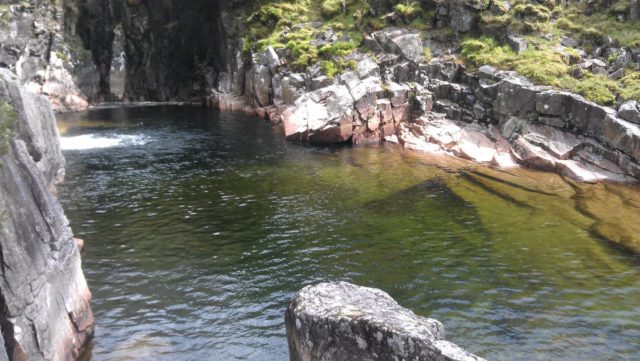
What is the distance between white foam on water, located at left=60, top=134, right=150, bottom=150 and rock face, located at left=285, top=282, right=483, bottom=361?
1445 inches

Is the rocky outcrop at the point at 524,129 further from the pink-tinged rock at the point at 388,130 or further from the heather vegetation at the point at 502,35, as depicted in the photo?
the heather vegetation at the point at 502,35

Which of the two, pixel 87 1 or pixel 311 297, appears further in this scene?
pixel 87 1

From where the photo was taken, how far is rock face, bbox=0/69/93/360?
37.9 ft

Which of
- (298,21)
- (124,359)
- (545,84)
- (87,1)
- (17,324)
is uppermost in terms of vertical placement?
(87,1)

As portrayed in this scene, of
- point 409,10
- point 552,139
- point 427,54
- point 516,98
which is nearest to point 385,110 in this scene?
point 427,54

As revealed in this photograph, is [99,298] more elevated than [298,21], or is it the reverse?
[298,21]

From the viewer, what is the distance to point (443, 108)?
4500 centimetres

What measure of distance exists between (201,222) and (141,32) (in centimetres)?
5645

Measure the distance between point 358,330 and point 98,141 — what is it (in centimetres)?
4111

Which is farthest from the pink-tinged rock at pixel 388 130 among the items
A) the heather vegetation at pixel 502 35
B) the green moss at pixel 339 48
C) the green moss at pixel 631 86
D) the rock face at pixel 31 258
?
the rock face at pixel 31 258

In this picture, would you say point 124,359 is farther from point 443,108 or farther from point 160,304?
point 443,108

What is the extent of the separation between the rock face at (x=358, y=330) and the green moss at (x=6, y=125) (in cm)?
789

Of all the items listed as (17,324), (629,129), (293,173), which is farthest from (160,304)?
(629,129)

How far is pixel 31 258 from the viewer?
12.5 metres
